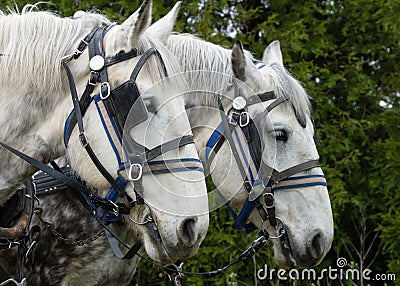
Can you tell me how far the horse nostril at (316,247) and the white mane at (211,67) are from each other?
656 millimetres

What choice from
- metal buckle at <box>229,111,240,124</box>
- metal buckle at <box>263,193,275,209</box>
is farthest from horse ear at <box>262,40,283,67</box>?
metal buckle at <box>263,193,275,209</box>

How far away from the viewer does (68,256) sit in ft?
11.4

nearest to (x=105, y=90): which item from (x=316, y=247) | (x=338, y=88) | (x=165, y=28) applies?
(x=165, y=28)

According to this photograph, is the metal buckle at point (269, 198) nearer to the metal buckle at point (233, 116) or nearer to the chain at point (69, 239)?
the metal buckle at point (233, 116)

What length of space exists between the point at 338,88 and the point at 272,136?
3135 millimetres

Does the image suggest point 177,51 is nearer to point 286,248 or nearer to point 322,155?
point 286,248

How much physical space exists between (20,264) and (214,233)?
2.72m

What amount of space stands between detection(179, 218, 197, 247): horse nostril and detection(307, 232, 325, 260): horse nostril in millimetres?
1050

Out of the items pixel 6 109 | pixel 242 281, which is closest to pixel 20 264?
pixel 6 109

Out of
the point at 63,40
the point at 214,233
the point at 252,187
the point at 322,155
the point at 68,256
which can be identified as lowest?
the point at 214,233

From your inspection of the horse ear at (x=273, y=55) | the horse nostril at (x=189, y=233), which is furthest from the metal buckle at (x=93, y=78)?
the horse ear at (x=273, y=55)

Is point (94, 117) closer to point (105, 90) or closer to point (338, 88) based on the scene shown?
point (105, 90)

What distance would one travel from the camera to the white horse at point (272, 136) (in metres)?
3.42

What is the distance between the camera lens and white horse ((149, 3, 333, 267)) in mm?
3420
